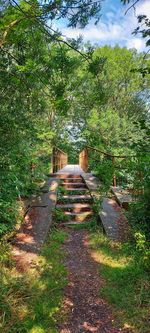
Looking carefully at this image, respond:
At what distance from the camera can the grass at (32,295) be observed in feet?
10.6

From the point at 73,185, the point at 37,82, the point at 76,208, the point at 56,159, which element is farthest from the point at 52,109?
the point at 56,159

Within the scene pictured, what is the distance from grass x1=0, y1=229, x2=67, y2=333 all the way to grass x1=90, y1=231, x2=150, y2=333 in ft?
2.13

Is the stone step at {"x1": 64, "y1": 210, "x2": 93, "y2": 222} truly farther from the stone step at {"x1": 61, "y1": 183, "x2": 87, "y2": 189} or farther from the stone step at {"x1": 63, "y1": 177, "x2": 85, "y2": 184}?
the stone step at {"x1": 63, "y1": 177, "x2": 85, "y2": 184}

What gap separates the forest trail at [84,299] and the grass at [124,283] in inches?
4.0

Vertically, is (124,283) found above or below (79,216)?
below

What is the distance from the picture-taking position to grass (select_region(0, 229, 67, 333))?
3223 mm

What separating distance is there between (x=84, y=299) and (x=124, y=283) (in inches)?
24.4

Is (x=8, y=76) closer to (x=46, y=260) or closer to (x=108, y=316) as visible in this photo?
(x=46, y=260)

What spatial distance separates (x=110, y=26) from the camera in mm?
3820

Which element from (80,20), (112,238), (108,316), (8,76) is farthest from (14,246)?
(80,20)

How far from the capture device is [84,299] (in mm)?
3912

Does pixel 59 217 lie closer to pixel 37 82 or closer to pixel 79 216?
pixel 79 216

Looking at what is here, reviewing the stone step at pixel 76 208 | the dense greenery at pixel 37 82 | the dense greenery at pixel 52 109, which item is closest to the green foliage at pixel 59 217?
the stone step at pixel 76 208

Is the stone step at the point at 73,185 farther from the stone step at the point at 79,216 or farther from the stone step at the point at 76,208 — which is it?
the stone step at the point at 79,216
